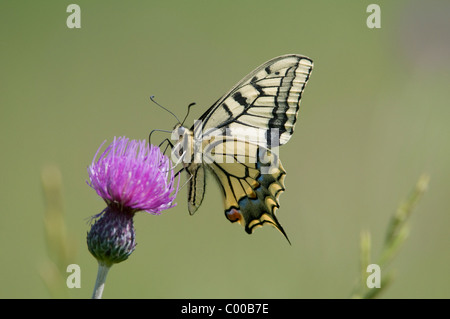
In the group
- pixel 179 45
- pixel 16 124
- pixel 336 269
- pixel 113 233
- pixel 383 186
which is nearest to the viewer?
pixel 113 233

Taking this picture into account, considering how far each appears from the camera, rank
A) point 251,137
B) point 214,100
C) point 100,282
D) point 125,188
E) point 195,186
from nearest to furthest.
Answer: point 100,282 < point 125,188 < point 195,186 < point 251,137 < point 214,100

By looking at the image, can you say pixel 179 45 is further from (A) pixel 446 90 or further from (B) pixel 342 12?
(A) pixel 446 90

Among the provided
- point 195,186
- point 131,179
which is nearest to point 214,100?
point 195,186

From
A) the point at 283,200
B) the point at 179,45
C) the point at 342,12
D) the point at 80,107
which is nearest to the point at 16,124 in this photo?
the point at 80,107

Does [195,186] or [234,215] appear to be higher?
[195,186]

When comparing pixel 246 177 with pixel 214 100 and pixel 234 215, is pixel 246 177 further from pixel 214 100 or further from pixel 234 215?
pixel 214 100

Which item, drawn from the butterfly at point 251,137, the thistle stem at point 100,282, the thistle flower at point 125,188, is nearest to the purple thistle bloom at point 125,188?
the thistle flower at point 125,188

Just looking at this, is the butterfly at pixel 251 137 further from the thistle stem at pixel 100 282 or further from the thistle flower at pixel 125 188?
the thistle stem at pixel 100 282
